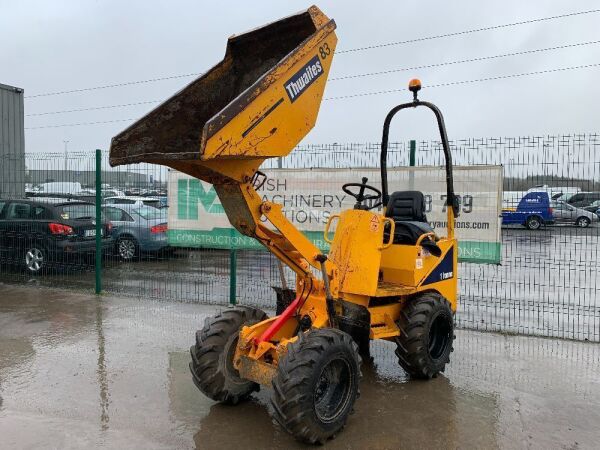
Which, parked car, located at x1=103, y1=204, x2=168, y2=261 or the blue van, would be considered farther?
parked car, located at x1=103, y1=204, x2=168, y2=261

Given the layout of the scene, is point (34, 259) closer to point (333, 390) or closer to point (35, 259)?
point (35, 259)

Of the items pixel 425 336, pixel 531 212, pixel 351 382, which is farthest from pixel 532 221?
pixel 351 382

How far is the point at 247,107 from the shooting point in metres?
3.57

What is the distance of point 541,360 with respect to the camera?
19.1ft

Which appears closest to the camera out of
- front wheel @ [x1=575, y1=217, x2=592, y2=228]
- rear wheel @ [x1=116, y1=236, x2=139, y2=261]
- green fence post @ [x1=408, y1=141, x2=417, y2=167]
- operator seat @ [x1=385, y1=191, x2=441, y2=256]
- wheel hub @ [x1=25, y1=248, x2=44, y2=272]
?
operator seat @ [x1=385, y1=191, x2=441, y2=256]

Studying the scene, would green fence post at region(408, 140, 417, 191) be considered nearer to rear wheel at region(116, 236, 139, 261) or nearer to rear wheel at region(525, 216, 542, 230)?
rear wheel at region(525, 216, 542, 230)

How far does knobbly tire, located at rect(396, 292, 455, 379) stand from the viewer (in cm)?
491

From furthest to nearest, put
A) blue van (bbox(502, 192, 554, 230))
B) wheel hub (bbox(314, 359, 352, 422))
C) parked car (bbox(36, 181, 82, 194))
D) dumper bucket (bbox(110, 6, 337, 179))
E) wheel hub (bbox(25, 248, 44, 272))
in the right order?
wheel hub (bbox(25, 248, 44, 272)), parked car (bbox(36, 181, 82, 194)), blue van (bbox(502, 192, 554, 230)), wheel hub (bbox(314, 359, 352, 422)), dumper bucket (bbox(110, 6, 337, 179))

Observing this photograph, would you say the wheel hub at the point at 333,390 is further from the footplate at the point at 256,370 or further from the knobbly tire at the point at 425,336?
the knobbly tire at the point at 425,336

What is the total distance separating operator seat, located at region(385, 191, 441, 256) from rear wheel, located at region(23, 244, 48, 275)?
7.60m

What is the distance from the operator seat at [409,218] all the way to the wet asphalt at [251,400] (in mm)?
1327

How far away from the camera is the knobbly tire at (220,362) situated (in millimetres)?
4355

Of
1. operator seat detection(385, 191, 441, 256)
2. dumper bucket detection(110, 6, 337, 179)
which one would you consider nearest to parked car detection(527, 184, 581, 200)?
operator seat detection(385, 191, 441, 256)

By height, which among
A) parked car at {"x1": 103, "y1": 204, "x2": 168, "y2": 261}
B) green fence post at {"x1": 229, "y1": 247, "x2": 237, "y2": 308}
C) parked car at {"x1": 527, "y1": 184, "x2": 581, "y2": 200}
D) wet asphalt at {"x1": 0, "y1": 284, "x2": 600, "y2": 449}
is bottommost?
wet asphalt at {"x1": 0, "y1": 284, "x2": 600, "y2": 449}
